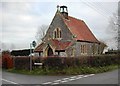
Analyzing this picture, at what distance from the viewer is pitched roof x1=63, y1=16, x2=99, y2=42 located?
49100mm

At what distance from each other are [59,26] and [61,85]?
33.6 meters

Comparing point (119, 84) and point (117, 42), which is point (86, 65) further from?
point (117, 42)

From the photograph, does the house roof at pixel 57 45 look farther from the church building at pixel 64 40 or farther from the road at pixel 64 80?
the road at pixel 64 80

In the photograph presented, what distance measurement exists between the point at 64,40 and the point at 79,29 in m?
7.13

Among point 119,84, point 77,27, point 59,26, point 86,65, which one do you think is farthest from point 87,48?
point 119,84

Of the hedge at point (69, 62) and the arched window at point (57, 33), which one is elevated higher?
the arched window at point (57, 33)

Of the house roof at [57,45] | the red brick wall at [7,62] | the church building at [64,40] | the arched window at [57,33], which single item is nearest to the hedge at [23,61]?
the red brick wall at [7,62]

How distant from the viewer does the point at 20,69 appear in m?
29.5

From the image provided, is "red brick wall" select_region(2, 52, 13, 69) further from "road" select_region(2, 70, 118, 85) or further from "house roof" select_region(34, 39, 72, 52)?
"house roof" select_region(34, 39, 72, 52)

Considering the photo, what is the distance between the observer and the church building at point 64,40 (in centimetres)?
4581

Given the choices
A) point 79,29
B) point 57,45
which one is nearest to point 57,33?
point 57,45

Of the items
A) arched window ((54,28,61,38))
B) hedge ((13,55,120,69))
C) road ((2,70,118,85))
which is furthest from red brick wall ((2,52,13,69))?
arched window ((54,28,61,38))

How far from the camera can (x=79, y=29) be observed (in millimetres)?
54062

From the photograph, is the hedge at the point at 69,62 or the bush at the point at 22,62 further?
the bush at the point at 22,62
